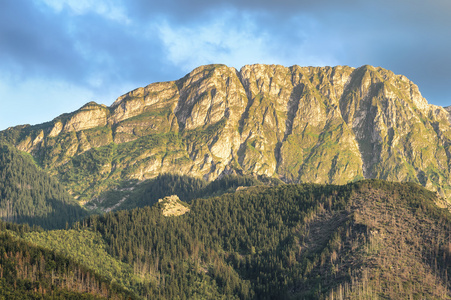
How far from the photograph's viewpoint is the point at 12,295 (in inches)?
7830
